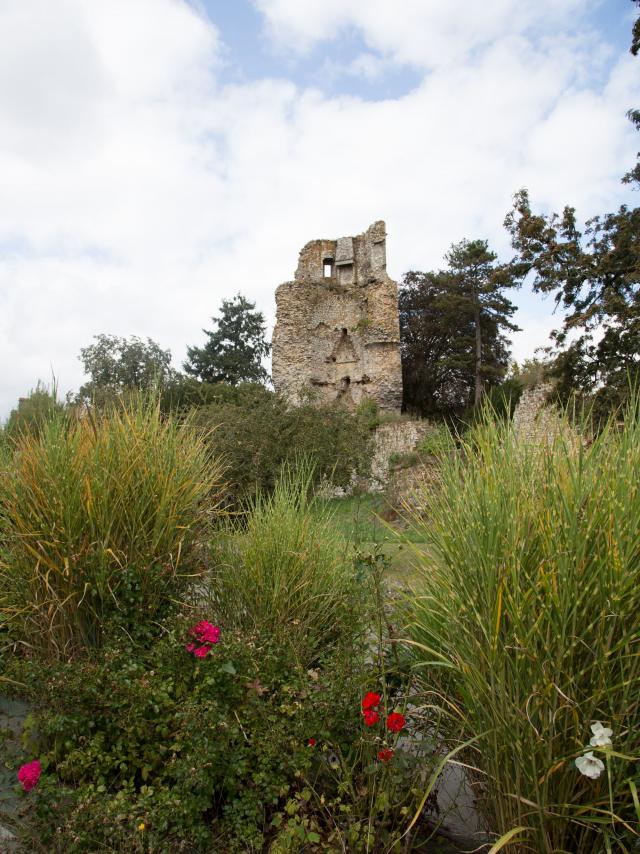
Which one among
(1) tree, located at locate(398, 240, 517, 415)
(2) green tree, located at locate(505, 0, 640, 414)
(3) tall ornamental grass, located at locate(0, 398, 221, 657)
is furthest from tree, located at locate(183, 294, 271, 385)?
(3) tall ornamental grass, located at locate(0, 398, 221, 657)

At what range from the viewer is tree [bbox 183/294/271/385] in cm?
3584

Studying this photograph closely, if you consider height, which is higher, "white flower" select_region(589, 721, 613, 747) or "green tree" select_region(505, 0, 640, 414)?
"green tree" select_region(505, 0, 640, 414)

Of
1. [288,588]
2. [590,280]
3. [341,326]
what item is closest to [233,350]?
[341,326]

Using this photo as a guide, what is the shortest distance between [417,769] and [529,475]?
3.47 feet

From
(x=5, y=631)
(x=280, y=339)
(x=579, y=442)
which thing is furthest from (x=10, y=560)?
(x=280, y=339)

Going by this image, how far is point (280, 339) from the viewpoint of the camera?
2548 cm

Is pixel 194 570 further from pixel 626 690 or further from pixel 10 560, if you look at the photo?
pixel 626 690

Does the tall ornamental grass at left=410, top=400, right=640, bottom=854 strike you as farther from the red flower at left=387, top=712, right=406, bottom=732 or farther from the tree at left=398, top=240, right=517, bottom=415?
the tree at left=398, top=240, right=517, bottom=415

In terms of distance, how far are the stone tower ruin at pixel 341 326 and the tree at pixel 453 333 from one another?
8.61 feet

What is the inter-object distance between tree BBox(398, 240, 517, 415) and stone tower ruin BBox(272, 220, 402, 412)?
2.62 metres

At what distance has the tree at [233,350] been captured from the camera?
35844 millimetres

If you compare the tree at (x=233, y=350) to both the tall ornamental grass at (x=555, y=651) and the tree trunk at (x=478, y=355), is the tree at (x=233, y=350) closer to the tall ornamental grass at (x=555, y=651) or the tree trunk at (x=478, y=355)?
the tree trunk at (x=478, y=355)

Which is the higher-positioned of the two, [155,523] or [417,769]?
[155,523]

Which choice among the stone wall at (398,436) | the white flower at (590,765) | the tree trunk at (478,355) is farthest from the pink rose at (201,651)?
the tree trunk at (478,355)
